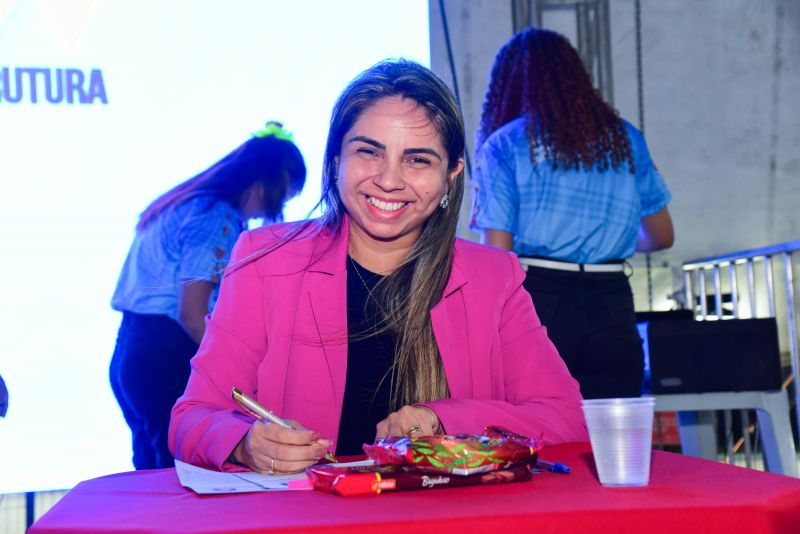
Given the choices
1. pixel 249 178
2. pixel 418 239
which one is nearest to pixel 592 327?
pixel 418 239

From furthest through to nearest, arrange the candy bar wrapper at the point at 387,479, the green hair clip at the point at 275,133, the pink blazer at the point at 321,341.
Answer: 1. the green hair clip at the point at 275,133
2. the pink blazer at the point at 321,341
3. the candy bar wrapper at the point at 387,479

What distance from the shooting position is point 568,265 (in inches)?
99.4

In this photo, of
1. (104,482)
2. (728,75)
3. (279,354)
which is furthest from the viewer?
(728,75)

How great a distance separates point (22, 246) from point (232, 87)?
3.26ft

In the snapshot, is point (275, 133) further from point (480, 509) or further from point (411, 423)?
point (480, 509)

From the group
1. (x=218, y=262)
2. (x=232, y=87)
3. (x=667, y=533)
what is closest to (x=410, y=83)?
(x=667, y=533)

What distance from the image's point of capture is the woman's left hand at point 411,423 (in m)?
1.21

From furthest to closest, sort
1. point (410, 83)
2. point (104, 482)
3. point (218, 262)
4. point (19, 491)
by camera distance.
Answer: point (19, 491) < point (218, 262) < point (410, 83) < point (104, 482)

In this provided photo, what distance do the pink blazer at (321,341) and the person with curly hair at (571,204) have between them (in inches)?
34.6

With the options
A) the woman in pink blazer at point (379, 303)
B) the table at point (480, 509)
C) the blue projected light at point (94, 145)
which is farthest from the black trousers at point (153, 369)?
the table at point (480, 509)

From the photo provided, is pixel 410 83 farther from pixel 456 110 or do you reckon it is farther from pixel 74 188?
pixel 74 188

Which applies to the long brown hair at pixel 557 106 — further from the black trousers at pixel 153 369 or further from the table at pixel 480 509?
the table at pixel 480 509

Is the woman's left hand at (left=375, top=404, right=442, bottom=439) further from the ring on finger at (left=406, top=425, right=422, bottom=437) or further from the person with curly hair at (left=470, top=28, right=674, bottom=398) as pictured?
the person with curly hair at (left=470, top=28, right=674, bottom=398)

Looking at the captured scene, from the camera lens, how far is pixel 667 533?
0.79 meters
